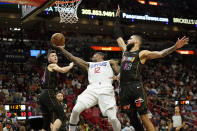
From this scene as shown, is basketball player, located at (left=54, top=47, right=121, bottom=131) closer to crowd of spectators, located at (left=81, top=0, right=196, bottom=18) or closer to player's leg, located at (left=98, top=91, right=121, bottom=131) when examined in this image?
player's leg, located at (left=98, top=91, right=121, bottom=131)

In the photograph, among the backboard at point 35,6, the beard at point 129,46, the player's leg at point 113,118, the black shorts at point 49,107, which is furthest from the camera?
the backboard at point 35,6

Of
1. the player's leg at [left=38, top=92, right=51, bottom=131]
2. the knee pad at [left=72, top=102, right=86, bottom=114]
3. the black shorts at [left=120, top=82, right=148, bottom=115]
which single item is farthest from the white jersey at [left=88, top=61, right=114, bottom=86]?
the player's leg at [left=38, top=92, right=51, bottom=131]

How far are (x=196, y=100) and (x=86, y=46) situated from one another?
29.3 feet

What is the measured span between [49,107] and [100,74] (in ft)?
4.36

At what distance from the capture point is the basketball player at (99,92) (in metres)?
6.05

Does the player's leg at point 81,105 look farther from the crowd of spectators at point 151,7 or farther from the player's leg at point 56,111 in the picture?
the crowd of spectators at point 151,7

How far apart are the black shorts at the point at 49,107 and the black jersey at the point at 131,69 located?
1.79 metres

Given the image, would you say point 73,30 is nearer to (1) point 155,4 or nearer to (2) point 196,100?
(1) point 155,4

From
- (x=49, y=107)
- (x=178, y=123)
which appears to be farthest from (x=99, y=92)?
(x=178, y=123)

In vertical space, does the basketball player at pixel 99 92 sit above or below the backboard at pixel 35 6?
below

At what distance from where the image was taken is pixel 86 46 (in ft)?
75.6

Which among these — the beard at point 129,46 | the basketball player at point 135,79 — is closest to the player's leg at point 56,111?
the basketball player at point 135,79

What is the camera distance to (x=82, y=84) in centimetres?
A: 2017

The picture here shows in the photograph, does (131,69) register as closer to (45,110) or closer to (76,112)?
(76,112)
